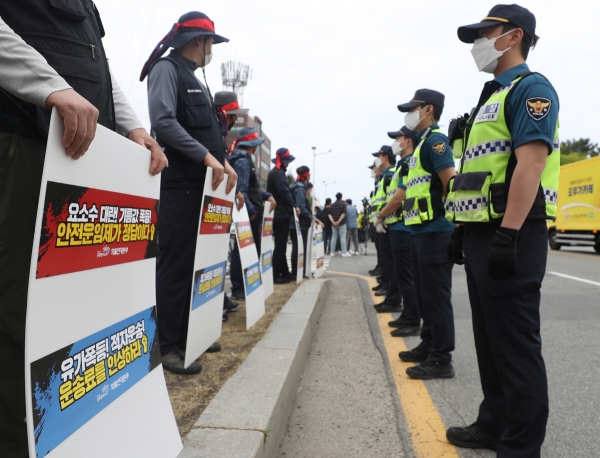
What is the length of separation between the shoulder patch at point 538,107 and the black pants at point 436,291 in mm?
1683

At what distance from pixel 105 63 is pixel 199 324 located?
1.71 meters

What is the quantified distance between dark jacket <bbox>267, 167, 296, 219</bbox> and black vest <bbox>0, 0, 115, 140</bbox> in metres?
5.68

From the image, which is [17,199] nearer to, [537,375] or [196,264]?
[196,264]

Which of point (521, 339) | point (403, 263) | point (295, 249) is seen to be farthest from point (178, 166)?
point (295, 249)

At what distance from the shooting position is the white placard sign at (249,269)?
4.10 metres

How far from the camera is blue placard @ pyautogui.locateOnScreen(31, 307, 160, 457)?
1.18 meters

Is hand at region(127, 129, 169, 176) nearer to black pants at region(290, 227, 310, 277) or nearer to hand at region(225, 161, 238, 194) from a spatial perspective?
hand at region(225, 161, 238, 194)

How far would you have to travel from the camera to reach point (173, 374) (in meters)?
2.90

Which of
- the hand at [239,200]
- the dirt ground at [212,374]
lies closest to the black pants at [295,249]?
the dirt ground at [212,374]

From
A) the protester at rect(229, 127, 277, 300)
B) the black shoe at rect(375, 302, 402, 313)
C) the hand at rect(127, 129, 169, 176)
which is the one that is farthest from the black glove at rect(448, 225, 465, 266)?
the black shoe at rect(375, 302, 402, 313)

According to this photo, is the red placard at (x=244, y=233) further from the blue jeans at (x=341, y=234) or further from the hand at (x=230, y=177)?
the blue jeans at (x=341, y=234)

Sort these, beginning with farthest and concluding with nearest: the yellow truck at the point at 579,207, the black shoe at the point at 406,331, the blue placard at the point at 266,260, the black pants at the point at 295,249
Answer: the yellow truck at the point at 579,207, the black pants at the point at 295,249, the blue placard at the point at 266,260, the black shoe at the point at 406,331

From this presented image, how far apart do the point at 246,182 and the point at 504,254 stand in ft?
12.5

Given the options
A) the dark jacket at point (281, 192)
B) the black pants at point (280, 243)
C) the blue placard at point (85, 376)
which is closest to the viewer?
the blue placard at point (85, 376)
